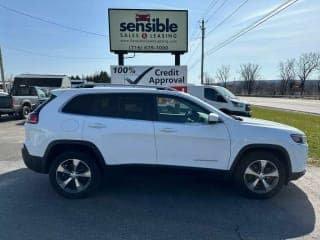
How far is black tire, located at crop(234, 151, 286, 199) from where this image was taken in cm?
491

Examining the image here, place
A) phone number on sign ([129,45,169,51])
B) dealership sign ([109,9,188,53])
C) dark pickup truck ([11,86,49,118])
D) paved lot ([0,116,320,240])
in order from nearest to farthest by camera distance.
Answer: paved lot ([0,116,320,240]) < dealership sign ([109,9,188,53]) < phone number on sign ([129,45,169,51]) < dark pickup truck ([11,86,49,118])

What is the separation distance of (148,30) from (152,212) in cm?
1133

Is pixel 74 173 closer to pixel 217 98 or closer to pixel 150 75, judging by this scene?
pixel 150 75

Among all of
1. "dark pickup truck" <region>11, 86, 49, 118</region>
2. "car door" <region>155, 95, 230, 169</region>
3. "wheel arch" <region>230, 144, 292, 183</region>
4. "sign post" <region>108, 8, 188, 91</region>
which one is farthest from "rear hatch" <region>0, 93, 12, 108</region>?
"wheel arch" <region>230, 144, 292, 183</region>

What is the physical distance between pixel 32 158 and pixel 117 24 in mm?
10528

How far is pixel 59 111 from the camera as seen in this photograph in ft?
16.2

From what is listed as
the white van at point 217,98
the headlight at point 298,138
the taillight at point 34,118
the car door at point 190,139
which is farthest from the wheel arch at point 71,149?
the white van at point 217,98

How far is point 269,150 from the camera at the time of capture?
494cm

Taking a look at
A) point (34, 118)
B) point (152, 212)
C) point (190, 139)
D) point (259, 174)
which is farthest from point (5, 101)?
point (259, 174)

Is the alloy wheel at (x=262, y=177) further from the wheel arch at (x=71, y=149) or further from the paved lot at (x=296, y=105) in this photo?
the paved lot at (x=296, y=105)

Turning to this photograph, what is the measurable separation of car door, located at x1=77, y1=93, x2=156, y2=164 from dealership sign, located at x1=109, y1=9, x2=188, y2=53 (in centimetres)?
1007

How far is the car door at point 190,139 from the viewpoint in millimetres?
4773

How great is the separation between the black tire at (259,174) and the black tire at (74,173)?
2.28 meters

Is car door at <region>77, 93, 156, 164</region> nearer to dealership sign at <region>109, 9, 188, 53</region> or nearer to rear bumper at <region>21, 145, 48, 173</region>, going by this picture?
rear bumper at <region>21, 145, 48, 173</region>
